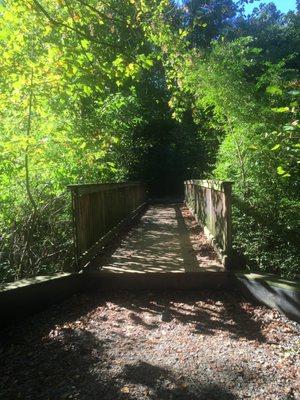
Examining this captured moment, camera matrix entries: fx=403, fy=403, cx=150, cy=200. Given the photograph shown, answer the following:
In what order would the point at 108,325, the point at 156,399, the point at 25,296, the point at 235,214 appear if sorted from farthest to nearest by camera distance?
the point at 235,214
the point at 25,296
the point at 108,325
the point at 156,399

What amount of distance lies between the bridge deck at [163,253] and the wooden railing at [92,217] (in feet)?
1.02

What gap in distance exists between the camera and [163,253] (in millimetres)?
6664

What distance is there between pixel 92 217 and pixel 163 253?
133cm

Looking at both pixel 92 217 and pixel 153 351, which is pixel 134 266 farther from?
pixel 153 351

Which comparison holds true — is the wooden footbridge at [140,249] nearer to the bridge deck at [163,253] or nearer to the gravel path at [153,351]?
the bridge deck at [163,253]

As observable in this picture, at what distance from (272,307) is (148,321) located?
54.4 inches

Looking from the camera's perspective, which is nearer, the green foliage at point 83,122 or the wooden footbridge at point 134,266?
the wooden footbridge at point 134,266

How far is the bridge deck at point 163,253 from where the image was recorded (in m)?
5.50

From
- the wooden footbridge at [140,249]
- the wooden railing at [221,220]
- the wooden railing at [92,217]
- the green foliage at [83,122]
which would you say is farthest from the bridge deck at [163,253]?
the green foliage at [83,122]

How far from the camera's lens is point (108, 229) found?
25.1ft

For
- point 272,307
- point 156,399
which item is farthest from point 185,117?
point 156,399

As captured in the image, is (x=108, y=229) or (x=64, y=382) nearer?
(x=64, y=382)

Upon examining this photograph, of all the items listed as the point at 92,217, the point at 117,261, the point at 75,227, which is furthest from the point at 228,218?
the point at 92,217

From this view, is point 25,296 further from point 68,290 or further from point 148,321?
point 148,321
